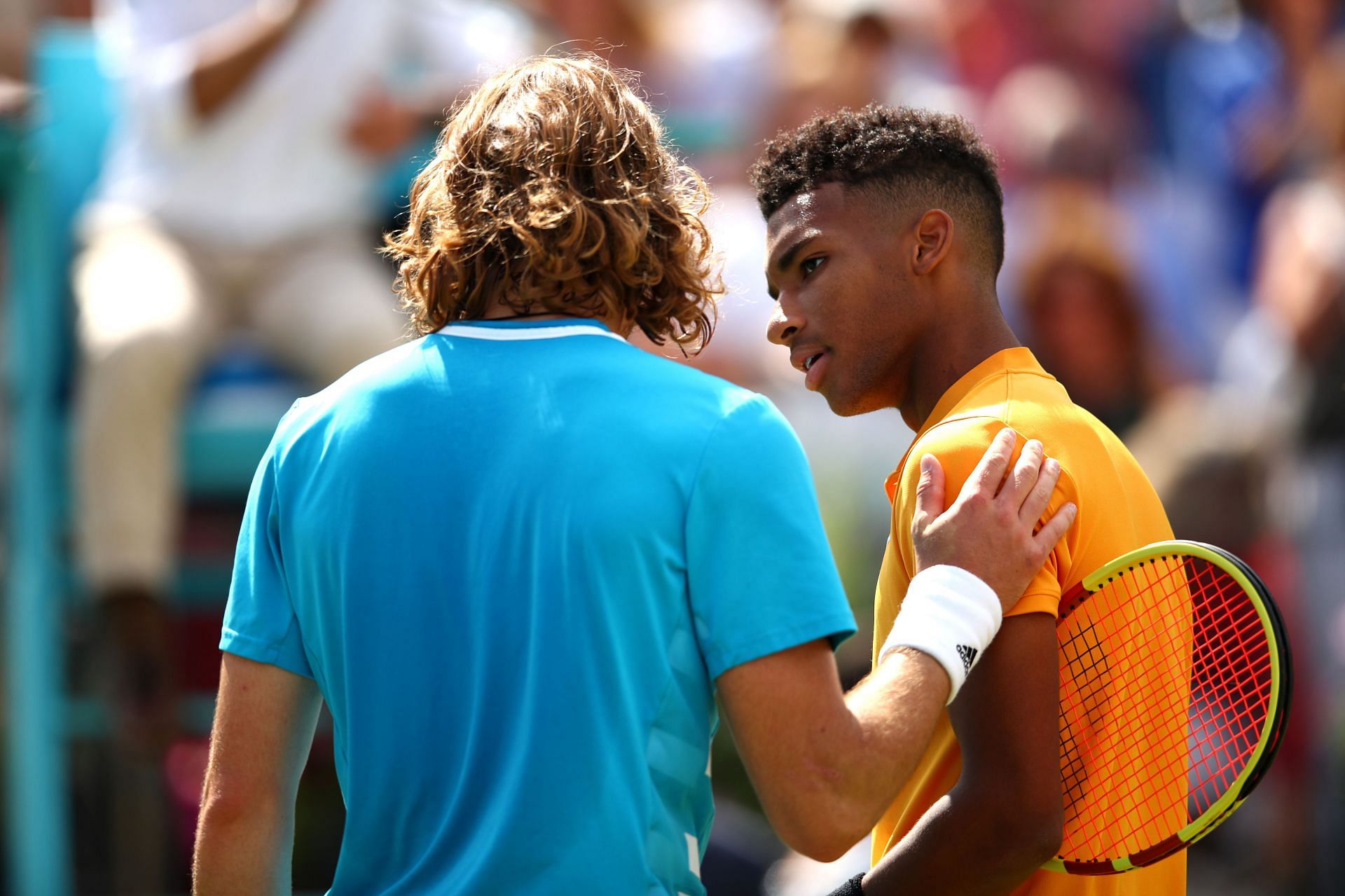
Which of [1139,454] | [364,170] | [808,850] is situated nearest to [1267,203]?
[1139,454]

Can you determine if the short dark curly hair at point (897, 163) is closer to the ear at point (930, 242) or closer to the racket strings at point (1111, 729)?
the ear at point (930, 242)

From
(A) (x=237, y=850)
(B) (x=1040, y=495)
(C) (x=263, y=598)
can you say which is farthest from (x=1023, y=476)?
(A) (x=237, y=850)

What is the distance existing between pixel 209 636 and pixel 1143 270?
143 inches

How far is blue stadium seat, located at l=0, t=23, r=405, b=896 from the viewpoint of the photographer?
14.1 feet

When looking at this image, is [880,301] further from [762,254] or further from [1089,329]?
[1089,329]

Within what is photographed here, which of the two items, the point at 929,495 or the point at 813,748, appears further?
the point at 929,495

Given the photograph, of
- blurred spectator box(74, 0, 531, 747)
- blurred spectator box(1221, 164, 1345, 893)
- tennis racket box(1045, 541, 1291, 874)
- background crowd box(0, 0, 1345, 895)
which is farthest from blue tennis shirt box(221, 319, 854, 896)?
blurred spectator box(1221, 164, 1345, 893)

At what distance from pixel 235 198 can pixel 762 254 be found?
1737mm

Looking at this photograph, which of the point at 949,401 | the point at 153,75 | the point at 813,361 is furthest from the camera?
the point at 153,75

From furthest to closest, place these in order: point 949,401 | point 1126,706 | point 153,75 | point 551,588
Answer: point 153,75
point 949,401
point 1126,706
point 551,588

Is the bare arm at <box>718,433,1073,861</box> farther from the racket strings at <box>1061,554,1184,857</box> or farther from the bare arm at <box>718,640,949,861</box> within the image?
the racket strings at <box>1061,554,1184,857</box>

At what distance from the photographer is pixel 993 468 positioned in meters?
1.93

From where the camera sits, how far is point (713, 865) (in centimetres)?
430

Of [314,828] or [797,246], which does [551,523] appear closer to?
[797,246]
